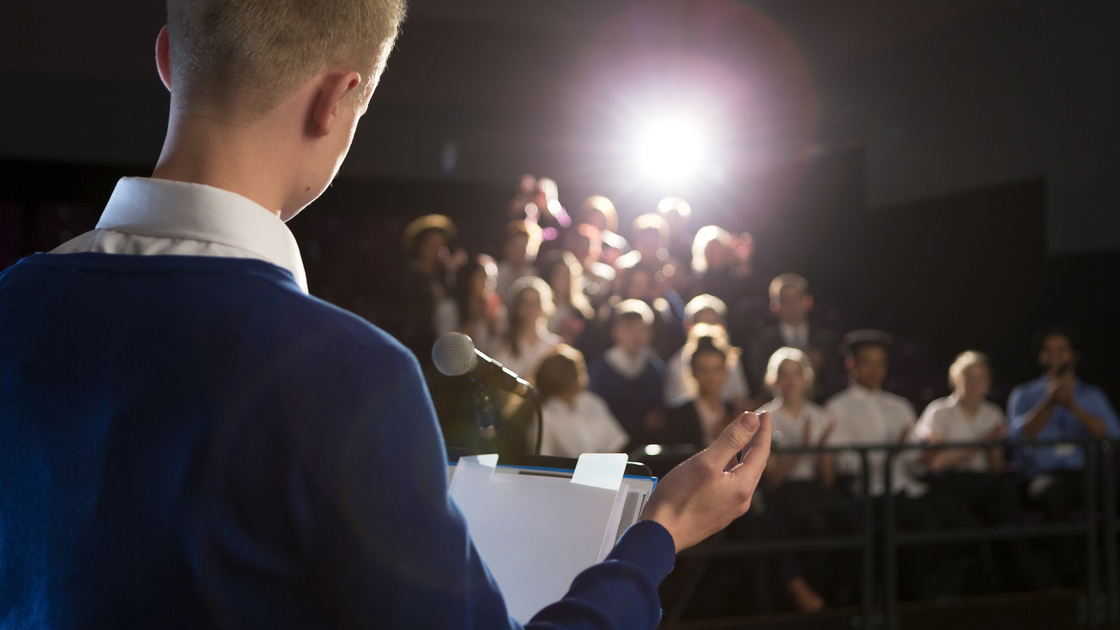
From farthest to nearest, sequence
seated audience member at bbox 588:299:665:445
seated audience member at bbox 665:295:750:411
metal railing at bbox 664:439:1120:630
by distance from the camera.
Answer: seated audience member at bbox 665:295:750:411 < seated audience member at bbox 588:299:665:445 < metal railing at bbox 664:439:1120:630

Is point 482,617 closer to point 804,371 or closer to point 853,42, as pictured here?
point 804,371

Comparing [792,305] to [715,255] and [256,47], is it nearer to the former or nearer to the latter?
[715,255]

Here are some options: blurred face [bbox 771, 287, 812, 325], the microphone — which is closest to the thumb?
the microphone

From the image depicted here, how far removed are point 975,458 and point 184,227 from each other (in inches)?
160

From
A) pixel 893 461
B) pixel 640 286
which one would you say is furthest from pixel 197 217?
pixel 640 286

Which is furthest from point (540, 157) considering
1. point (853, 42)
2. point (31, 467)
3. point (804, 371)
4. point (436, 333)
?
point (31, 467)

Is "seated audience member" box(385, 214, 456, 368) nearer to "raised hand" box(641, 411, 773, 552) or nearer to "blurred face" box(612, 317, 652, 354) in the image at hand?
"blurred face" box(612, 317, 652, 354)

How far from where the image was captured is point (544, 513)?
799 millimetres

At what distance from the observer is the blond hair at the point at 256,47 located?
0.62 meters

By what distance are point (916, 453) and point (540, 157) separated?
4365 millimetres

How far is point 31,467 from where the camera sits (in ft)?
1.86

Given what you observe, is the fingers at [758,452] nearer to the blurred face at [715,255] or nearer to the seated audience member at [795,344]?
the seated audience member at [795,344]

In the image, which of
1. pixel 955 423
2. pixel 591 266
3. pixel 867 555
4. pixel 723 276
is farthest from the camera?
pixel 723 276

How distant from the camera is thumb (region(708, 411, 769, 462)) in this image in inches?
27.7
